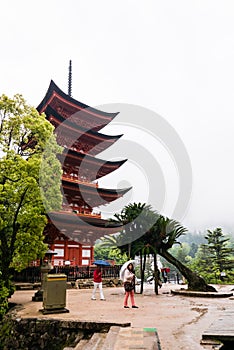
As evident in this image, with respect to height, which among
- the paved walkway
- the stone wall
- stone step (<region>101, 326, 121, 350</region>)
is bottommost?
the stone wall

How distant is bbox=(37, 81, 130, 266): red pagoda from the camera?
2273 cm

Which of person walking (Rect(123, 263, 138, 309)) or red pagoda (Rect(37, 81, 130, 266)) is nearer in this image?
person walking (Rect(123, 263, 138, 309))

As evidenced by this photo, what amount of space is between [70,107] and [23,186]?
15355mm

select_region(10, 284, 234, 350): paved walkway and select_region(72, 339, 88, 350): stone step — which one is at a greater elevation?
select_region(10, 284, 234, 350): paved walkway

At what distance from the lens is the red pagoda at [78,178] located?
22.7 metres

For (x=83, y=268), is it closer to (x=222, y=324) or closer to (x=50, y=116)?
(x=50, y=116)

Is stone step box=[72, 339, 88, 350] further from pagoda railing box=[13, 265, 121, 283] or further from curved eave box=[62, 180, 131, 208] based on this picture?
curved eave box=[62, 180, 131, 208]

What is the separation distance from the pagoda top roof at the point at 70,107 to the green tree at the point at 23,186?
1203cm

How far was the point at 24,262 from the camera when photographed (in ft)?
41.0

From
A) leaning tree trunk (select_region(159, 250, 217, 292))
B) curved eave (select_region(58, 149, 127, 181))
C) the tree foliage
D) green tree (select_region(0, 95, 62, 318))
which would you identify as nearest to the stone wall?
green tree (select_region(0, 95, 62, 318))

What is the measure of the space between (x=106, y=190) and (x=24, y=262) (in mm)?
14438

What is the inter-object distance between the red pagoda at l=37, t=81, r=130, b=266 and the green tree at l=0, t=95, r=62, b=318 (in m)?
8.37

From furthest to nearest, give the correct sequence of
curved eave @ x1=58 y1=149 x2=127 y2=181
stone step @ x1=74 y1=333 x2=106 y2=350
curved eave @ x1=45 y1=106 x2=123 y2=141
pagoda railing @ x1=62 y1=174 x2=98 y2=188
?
curved eave @ x1=45 y1=106 x2=123 y2=141
curved eave @ x1=58 y1=149 x2=127 y2=181
pagoda railing @ x1=62 y1=174 x2=98 y2=188
stone step @ x1=74 y1=333 x2=106 y2=350

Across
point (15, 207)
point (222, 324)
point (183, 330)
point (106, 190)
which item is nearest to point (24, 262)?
point (15, 207)
